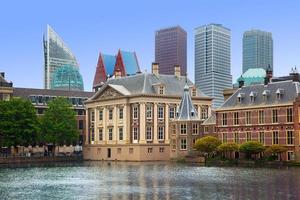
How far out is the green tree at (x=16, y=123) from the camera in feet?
392

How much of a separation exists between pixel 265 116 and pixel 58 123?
50.8 m

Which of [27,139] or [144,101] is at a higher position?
[144,101]

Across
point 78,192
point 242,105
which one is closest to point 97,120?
point 242,105

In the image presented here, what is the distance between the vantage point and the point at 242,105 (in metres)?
104

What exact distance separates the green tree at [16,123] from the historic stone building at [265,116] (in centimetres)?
3712

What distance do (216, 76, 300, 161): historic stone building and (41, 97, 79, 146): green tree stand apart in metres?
38.4

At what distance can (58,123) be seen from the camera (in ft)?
437

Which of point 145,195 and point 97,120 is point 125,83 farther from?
point 145,195

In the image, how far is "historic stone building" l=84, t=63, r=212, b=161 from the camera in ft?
409

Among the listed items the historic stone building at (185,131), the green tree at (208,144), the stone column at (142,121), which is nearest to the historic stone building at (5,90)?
the stone column at (142,121)

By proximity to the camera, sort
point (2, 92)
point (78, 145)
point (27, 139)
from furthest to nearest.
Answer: point (78, 145) < point (2, 92) < point (27, 139)

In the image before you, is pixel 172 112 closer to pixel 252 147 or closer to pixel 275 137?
pixel 275 137

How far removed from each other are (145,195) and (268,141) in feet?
189

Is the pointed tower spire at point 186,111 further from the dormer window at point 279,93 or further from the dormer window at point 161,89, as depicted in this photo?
the dormer window at point 279,93
